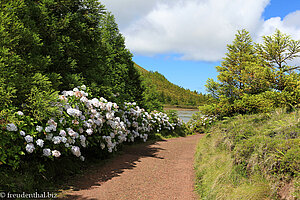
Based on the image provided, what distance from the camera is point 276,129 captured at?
496 centimetres

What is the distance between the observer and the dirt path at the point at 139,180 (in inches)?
179

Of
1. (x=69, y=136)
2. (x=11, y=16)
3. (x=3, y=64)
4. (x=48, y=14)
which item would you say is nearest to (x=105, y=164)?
(x=69, y=136)

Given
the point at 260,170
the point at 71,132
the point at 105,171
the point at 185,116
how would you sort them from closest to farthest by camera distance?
the point at 260,170, the point at 71,132, the point at 105,171, the point at 185,116

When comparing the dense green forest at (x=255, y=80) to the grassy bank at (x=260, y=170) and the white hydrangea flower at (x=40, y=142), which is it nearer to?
the grassy bank at (x=260, y=170)

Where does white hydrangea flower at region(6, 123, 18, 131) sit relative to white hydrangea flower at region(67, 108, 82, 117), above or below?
below

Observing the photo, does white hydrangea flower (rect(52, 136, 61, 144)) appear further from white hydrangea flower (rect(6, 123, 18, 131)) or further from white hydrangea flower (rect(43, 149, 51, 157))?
white hydrangea flower (rect(6, 123, 18, 131))

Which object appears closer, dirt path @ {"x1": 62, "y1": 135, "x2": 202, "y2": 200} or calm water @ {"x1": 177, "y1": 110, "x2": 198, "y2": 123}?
dirt path @ {"x1": 62, "y1": 135, "x2": 202, "y2": 200}

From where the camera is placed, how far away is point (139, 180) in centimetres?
541

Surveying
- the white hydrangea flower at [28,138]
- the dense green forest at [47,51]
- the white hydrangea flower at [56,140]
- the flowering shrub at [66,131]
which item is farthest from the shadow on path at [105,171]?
the dense green forest at [47,51]

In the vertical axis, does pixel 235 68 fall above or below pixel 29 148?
above

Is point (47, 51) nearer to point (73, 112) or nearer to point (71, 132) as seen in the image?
point (73, 112)

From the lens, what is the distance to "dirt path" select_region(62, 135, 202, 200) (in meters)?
4.56

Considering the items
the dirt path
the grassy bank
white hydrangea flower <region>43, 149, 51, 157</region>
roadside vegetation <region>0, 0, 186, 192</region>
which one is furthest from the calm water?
white hydrangea flower <region>43, 149, 51, 157</region>

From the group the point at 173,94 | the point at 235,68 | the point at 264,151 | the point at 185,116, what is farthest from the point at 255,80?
the point at 173,94
